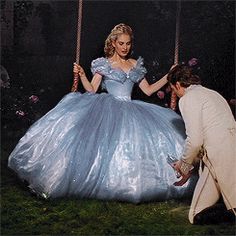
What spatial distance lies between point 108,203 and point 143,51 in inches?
141

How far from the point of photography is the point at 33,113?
818cm

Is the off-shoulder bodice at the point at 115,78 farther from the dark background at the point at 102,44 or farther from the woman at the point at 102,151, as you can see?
the dark background at the point at 102,44

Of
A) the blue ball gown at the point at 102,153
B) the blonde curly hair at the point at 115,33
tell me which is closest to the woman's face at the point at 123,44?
the blonde curly hair at the point at 115,33

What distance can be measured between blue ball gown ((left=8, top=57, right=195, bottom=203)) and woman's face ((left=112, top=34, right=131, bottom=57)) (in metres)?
0.63

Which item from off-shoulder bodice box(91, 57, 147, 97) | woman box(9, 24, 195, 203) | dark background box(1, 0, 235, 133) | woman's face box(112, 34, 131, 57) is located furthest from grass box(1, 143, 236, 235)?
dark background box(1, 0, 235, 133)

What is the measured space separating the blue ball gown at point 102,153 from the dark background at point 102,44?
2152 millimetres

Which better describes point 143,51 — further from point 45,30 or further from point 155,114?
point 155,114

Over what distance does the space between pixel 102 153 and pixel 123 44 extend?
1.37 m

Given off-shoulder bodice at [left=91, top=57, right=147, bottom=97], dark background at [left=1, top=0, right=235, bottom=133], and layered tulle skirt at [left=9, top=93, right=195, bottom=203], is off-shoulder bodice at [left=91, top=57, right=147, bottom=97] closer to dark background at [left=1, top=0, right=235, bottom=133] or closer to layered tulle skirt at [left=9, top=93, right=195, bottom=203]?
layered tulle skirt at [left=9, top=93, right=195, bottom=203]

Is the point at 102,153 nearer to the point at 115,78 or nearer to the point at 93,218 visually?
the point at 93,218

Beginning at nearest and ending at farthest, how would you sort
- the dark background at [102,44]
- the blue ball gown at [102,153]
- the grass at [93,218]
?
the grass at [93,218] < the blue ball gown at [102,153] < the dark background at [102,44]

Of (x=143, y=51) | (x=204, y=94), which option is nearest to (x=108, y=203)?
(x=204, y=94)

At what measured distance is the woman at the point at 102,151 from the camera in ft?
15.9

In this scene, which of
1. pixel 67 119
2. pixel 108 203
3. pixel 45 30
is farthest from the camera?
pixel 45 30
